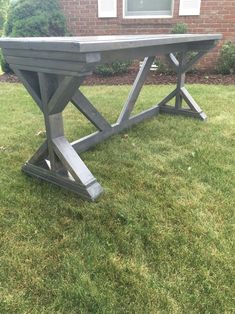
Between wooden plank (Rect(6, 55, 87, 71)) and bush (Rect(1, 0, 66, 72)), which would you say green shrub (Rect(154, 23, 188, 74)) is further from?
wooden plank (Rect(6, 55, 87, 71))

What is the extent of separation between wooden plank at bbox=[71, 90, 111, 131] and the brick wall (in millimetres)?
4094

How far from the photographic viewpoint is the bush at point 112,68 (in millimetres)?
6477

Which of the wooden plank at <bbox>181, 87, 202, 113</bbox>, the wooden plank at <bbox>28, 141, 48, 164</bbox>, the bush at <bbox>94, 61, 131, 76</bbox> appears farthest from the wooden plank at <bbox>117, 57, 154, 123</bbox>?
the bush at <bbox>94, 61, 131, 76</bbox>

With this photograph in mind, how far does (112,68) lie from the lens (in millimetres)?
6488

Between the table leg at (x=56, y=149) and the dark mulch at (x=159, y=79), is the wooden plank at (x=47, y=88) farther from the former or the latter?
the dark mulch at (x=159, y=79)

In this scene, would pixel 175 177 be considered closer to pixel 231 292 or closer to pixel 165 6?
pixel 231 292

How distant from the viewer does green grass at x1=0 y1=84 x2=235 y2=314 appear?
5.07ft

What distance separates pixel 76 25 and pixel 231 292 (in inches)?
258

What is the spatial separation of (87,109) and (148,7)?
179 inches

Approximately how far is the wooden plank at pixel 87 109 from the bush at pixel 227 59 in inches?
157

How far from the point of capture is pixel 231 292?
1562 mm

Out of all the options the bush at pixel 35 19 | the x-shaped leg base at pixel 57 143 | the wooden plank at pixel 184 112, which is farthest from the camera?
the bush at pixel 35 19

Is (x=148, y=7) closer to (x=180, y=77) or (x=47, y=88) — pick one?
(x=180, y=77)

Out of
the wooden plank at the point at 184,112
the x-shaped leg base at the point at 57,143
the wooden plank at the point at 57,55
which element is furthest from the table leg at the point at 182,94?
the wooden plank at the point at 57,55
